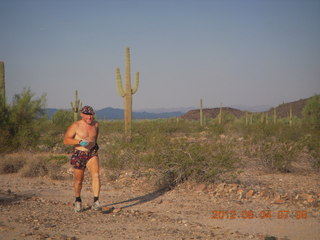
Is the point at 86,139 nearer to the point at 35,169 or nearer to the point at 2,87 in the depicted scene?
the point at 35,169

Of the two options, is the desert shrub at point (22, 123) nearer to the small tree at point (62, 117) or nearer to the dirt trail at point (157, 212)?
the dirt trail at point (157, 212)

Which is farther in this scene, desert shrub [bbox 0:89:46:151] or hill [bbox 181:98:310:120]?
hill [bbox 181:98:310:120]

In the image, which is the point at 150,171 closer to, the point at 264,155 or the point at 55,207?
the point at 55,207

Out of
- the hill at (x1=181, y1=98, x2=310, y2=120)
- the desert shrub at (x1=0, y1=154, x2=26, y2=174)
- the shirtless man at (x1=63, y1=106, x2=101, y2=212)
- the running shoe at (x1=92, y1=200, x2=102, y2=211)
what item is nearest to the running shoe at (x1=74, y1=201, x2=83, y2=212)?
the shirtless man at (x1=63, y1=106, x2=101, y2=212)

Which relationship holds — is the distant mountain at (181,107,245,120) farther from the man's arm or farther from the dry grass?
the man's arm

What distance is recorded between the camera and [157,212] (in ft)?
23.7

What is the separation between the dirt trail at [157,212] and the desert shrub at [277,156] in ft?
5.00

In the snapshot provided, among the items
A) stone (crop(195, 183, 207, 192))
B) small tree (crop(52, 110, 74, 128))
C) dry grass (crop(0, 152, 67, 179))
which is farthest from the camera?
small tree (crop(52, 110, 74, 128))

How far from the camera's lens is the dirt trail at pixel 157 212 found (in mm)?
5727

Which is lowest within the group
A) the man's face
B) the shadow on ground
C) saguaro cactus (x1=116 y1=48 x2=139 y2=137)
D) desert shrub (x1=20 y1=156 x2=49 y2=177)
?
the shadow on ground
